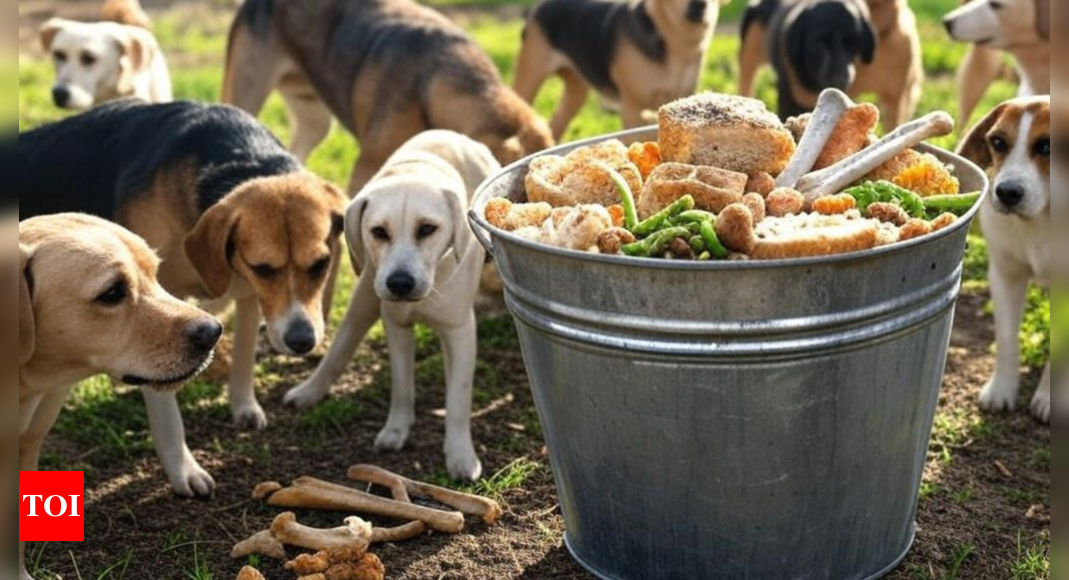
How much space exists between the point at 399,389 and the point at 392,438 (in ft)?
0.72

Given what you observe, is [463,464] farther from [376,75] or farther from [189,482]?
[376,75]

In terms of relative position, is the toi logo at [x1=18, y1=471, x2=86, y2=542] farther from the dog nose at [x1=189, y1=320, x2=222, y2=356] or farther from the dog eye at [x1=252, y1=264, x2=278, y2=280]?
the dog eye at [x1=252, y1=264, x2=278, y2=280]

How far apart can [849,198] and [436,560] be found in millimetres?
1954

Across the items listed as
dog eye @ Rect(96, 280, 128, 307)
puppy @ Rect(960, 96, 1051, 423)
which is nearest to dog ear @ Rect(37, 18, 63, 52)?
dog eye @ Rect(96, 280, 128, 307)

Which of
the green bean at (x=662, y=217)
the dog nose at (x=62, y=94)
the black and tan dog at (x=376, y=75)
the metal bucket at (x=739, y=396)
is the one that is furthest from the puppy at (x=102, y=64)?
the green bean at (x=662, y=217)

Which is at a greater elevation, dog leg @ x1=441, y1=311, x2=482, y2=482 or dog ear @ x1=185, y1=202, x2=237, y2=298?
dog ear @ x1=185, y1=202, x2=237, y2=298

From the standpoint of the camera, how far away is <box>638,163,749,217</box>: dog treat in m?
4.39

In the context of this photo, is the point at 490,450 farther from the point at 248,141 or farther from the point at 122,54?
the point at 122,54

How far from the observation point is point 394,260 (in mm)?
5410

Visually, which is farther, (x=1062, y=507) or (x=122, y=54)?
(x=122, y=54)

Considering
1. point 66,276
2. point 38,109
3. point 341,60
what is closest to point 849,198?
point 66,276

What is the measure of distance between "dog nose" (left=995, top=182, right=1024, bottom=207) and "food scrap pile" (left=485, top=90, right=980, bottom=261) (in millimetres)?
674

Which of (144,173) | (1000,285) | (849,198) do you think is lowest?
(1000,285)

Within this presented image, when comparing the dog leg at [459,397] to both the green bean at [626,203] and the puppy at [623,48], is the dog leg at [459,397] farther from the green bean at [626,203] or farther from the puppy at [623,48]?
the puppy at [623,48]
